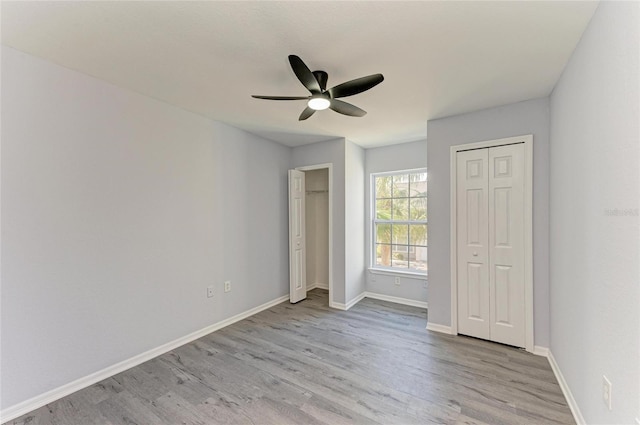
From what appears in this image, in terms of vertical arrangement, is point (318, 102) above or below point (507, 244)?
above

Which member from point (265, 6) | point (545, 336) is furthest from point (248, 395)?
point (545, 336)

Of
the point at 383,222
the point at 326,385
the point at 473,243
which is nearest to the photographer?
the point at 326,385

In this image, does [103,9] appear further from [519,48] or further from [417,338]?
[417,338]

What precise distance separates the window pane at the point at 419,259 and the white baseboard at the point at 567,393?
1.78m

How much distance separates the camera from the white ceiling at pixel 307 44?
4.90 ft

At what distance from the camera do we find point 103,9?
1496 millimetres

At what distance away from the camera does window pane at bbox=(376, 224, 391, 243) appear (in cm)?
443

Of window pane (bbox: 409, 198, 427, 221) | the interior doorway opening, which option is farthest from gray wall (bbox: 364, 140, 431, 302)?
the interior doorway opening

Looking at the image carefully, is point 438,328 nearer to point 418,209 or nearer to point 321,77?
point 418,209

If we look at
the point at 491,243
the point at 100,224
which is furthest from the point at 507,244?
the point at 100,224

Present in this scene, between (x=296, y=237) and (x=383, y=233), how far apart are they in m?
1.46

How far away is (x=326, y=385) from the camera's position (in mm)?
2141

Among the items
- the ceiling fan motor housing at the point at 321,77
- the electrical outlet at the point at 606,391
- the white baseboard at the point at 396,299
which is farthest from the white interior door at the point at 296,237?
the electrical outlet at the point at 606,391

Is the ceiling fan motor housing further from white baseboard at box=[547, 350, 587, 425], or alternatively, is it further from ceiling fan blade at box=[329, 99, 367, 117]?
white baseboard at box=[547, 350, 587, 425]
